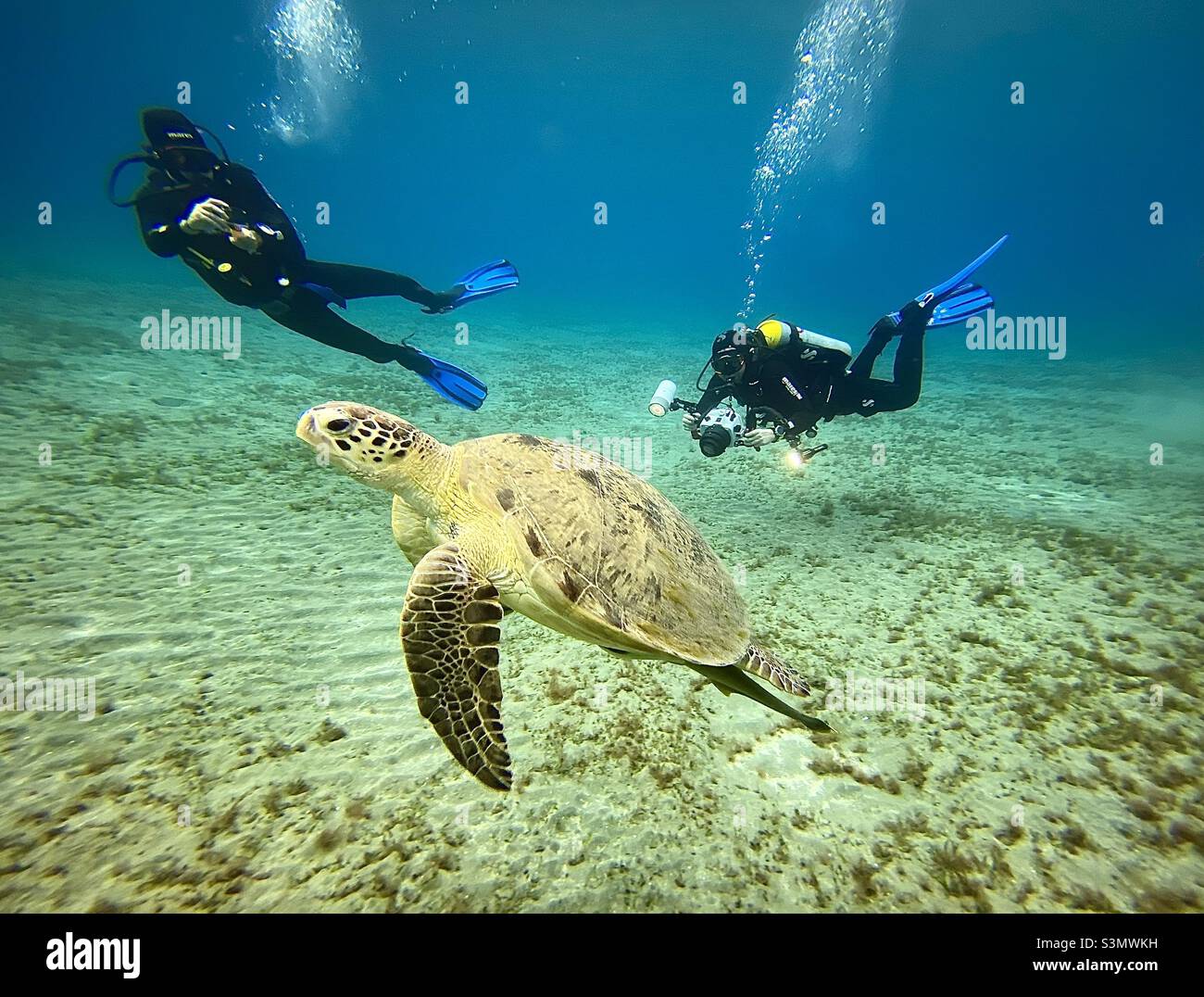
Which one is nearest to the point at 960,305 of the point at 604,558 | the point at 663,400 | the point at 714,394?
the point at 714,394

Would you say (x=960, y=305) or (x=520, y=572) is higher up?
(x=960, y=305)

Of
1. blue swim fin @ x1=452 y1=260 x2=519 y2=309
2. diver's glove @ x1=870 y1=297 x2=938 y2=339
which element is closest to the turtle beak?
blue swim fin @ x1=452 y1=260 x2=519 y2=309

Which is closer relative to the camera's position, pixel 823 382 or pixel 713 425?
pixel 713 425

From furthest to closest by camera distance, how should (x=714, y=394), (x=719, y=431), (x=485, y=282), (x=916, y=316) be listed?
(x=485, y=282)
(x=916, y=316)
(x=714, y=394)
(x=719, y=431)

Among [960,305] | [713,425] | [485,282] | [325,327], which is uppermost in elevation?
[485,282]

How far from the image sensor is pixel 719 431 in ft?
17.2

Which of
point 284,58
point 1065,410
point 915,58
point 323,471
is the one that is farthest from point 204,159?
point 284,58

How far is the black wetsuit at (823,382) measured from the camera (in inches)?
226

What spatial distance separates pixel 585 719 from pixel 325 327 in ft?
20.6

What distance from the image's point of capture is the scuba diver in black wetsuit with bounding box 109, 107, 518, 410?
5.39 metres

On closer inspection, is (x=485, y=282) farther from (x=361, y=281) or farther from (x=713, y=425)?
(x=713, y=425)

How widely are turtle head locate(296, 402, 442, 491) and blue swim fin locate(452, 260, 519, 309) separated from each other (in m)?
6.02

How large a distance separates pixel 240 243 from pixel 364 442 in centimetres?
456

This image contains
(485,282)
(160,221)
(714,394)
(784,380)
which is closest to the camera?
(160,221)
